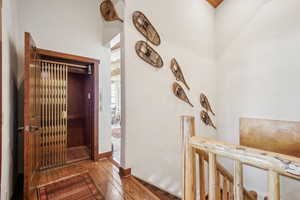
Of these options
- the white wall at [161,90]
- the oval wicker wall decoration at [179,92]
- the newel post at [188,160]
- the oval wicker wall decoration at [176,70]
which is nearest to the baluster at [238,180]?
the newel post at [188,160]

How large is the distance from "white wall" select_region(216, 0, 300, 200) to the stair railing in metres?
2.46

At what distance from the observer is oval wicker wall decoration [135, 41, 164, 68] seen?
2219mm

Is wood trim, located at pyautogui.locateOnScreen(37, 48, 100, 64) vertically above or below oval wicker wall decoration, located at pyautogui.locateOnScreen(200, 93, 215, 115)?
above

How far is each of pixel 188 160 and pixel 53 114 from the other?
2.59 meters

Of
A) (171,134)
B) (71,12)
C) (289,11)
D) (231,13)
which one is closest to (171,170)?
(171,134)

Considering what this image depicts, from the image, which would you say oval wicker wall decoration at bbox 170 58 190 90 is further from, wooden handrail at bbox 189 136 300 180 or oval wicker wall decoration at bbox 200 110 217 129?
wooden handrail at bbox 189 136 300 180

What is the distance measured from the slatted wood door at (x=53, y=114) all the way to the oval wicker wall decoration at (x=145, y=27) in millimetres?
1625

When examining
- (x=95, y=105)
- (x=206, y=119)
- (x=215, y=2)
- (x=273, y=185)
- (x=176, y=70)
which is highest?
(x=215, y=2)

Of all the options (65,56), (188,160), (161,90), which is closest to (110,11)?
(65,56)

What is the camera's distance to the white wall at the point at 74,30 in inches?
83.9

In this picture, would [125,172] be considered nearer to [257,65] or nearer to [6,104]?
[6,104]

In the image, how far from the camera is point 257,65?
10.2 feet

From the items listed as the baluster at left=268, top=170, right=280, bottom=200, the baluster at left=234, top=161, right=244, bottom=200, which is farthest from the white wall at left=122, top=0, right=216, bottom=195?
the baluster at left=268, top=170, right=280, bottom=200

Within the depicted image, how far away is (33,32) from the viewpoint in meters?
2.11
